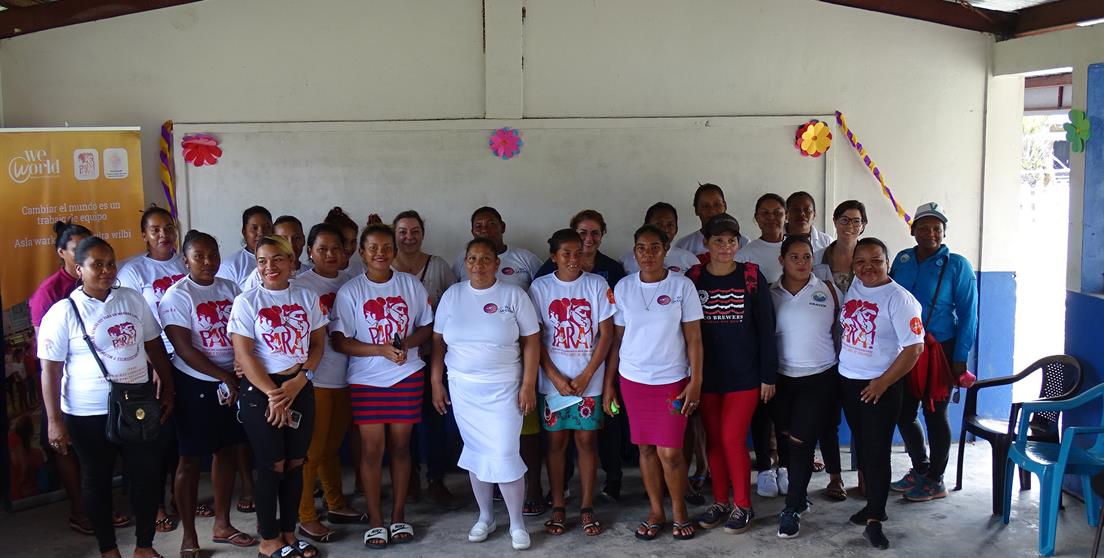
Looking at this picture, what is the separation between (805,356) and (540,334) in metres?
1.19

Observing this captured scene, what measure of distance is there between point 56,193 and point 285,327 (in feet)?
6.77

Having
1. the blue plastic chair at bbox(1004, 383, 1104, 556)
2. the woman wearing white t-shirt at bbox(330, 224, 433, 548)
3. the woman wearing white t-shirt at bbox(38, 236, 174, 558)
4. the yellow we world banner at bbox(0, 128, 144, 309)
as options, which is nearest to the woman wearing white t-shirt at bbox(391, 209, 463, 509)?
the woman wearing white t-shirt at bbox(330, 224, 433, 548)

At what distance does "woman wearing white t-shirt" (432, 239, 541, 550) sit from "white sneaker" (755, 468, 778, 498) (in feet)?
4.52

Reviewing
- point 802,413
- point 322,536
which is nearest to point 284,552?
point 322,536

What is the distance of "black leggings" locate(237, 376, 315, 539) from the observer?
11.7 feet

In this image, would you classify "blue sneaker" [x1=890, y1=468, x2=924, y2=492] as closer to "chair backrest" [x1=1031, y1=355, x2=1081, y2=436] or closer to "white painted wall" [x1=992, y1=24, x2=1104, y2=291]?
"chair backrest" [x1=1031, y1=355, x2=1081, y2=436]

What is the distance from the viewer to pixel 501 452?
12.9ft

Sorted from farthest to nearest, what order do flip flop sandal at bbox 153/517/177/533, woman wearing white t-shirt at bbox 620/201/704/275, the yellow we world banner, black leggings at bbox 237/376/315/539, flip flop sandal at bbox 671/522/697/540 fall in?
1. the yellow we world banner
2. woman wearing white t-shirt at bbox 620/201/704/275
3. flip flop sandal at bbox 153/517/177/533
4. flip flop sandal at bbox 671/522/697/540
5. black leggings at bbox 237/376/315/539

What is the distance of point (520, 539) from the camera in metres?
3.97

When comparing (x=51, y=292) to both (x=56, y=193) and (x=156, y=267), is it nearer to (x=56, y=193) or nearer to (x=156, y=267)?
(x=156, y=267)

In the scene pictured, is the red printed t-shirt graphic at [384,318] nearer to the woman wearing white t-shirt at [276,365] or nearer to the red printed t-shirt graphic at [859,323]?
the woman wearing white t-shirt at [276,365]

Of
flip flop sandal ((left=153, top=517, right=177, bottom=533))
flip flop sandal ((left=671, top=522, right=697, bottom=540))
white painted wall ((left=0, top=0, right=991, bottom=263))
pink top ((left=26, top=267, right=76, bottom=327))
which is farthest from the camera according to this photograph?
white painted wall ((left=0, top=0, right=991, bottom=263))

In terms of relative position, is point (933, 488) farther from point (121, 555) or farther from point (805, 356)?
point (121, 555)

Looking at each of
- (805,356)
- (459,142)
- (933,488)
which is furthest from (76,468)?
(933,488)
